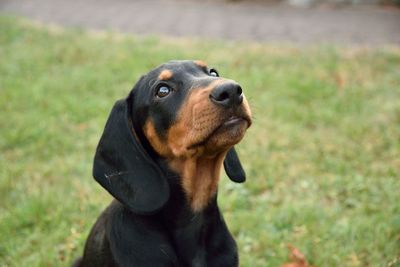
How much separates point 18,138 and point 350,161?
3653 millimetres

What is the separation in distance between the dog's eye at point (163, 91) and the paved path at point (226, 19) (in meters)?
6.16

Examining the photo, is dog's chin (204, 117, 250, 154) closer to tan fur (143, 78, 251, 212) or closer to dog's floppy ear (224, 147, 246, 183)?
tan fur (143, 78, 251, 212)

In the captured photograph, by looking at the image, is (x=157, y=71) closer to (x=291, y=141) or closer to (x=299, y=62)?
(x=291, y=141)

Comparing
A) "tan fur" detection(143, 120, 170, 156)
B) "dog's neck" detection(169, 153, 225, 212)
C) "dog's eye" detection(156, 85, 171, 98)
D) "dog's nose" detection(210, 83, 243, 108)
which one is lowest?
"dog's neck" detection(169, 153, 225, 212)

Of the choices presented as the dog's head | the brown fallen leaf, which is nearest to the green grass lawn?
the brown fallen leaf

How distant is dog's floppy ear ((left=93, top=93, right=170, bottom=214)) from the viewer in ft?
8.84

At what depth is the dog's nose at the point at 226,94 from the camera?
2469mm

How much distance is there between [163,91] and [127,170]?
19.1 inches

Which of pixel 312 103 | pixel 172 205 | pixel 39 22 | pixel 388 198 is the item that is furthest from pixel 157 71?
pixel 39 22

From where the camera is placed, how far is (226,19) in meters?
10.1

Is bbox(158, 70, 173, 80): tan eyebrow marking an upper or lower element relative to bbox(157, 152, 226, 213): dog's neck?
upper

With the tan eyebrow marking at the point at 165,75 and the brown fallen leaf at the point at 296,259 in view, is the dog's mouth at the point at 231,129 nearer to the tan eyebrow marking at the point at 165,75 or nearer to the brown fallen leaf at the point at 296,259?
the tan eyebrow marking at the point at 165,75

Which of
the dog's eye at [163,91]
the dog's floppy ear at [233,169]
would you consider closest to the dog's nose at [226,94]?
the dog's eye at [163,91]

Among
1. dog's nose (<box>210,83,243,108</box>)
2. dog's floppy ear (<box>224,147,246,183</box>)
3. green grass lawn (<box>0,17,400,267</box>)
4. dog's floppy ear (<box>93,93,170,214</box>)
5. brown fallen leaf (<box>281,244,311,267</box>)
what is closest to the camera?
dog's nose (<box>210,83,243,108</box>)
